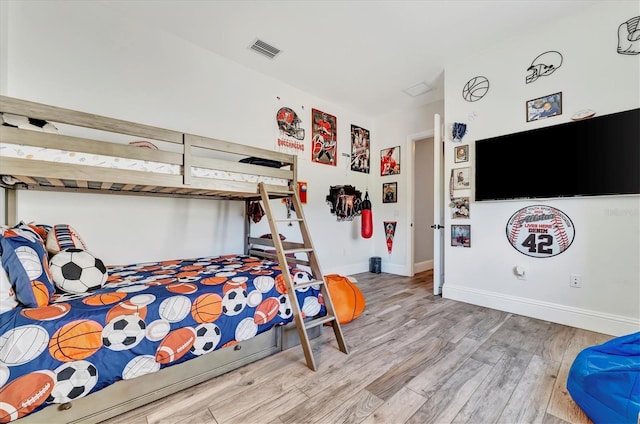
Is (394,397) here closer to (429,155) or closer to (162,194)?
(162,194)

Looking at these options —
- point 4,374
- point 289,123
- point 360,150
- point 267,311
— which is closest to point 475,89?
point 360,150

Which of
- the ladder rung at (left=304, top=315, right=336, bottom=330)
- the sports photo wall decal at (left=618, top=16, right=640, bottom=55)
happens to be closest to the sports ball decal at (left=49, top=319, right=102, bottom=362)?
the ladder rung at (left=304, top=315, right=336, bottom=330)

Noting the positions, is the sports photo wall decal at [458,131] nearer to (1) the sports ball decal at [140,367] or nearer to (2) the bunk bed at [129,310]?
(2) the bunk bed at [129,310]

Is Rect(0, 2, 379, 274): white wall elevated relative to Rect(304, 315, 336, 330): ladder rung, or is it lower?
elevated

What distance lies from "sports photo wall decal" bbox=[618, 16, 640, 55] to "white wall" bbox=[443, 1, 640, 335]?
0.04 metres

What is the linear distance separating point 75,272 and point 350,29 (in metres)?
3.03

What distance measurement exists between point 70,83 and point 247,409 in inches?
116

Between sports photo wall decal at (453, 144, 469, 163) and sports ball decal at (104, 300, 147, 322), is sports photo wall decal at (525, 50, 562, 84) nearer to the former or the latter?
sports photo wall decal at (453, 144, 469, 163)

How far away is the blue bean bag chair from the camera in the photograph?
1.16 m

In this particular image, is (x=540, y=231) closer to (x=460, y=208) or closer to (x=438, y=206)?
(x=460, y=208)

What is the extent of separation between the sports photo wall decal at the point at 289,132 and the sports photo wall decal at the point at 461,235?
2332mm

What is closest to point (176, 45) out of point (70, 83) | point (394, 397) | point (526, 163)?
point (70, 83)

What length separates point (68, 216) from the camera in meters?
2.24

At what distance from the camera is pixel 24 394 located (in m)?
1.08
